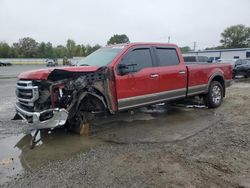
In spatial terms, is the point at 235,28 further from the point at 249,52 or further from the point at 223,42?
the point at 249,52

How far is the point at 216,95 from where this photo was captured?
9258 millimetres

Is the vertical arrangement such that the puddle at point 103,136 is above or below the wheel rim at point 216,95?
below

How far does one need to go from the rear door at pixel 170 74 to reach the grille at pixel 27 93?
3060 mm

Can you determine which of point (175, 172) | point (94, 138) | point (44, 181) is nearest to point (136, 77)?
point (94, 138)

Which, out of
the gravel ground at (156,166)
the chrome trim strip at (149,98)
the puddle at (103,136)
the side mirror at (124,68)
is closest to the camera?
the gravel ground at (156,166)

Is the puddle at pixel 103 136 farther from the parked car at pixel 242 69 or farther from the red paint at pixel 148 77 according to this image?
the parked car at pixel 242 69

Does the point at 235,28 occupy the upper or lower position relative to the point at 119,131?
upper

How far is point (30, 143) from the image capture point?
18.7 feet

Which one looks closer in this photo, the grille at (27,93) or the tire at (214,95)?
the grille at (27,93)

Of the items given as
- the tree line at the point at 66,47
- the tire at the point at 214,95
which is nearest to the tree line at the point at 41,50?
the tree line at the point at 66,47

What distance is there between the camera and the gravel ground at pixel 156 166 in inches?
152

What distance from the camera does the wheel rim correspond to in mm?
9139

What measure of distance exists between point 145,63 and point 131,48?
541mm

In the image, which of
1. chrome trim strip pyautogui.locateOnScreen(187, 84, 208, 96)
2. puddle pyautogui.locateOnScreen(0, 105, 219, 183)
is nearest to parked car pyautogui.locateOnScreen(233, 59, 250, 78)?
chrome trim strip pyautogui.locateOnScreen(187, 84, 208, 96)
